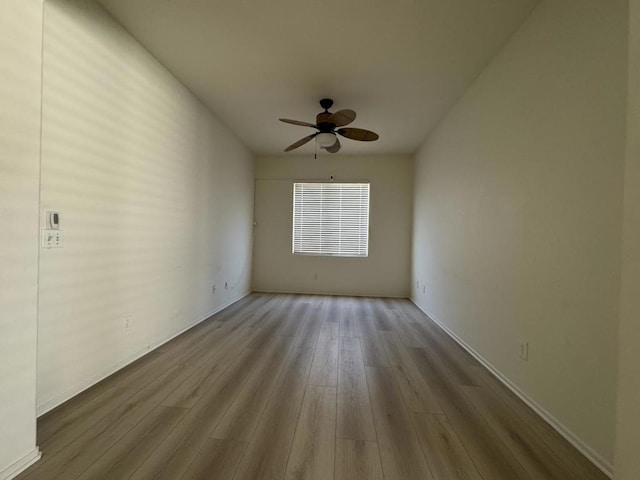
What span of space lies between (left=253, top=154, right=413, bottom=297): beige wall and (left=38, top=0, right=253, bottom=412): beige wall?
224 centimetres

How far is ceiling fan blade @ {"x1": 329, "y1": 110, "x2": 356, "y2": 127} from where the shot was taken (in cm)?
279

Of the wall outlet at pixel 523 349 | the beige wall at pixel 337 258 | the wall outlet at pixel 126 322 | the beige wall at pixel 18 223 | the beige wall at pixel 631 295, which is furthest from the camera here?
the beige wall at pixel 337 258

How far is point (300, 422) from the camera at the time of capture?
164 centimetres

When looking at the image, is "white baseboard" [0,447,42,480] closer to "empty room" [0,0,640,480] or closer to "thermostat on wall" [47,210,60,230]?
"empty room" [0,0,640,480]

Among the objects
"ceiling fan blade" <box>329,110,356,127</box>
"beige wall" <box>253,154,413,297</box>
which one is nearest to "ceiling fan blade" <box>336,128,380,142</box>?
"ceiling fan blade" <box>329,110,356,127</box>

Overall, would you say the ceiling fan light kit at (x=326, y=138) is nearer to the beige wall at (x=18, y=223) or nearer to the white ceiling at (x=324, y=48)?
the white ceiling at (x=324, y=48)

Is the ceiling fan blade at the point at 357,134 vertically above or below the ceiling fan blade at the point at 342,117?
below

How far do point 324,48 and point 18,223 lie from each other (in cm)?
238

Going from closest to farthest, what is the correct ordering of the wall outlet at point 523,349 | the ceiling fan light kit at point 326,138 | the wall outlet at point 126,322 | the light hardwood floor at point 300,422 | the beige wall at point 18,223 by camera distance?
1. the beige wall at point 18,223
2. the light hardwood floor at point 300,422
3. the wall outlet at point 523,349
4. the wall outlet at point 126,322
5. the ceiling fan light kit at point 326,138

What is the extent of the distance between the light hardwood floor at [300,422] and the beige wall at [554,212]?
0.30 metres

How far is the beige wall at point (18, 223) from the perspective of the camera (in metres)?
1.20

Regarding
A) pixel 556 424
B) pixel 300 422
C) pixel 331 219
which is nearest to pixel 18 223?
pixel 300 422

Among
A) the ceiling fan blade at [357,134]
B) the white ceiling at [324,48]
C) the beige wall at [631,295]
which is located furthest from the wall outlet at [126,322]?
the beige wall at [631,295]

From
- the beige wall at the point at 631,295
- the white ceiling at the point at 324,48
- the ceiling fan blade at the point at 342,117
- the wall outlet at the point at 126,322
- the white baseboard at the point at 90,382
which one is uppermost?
the white ceiling at the point at 324,48
